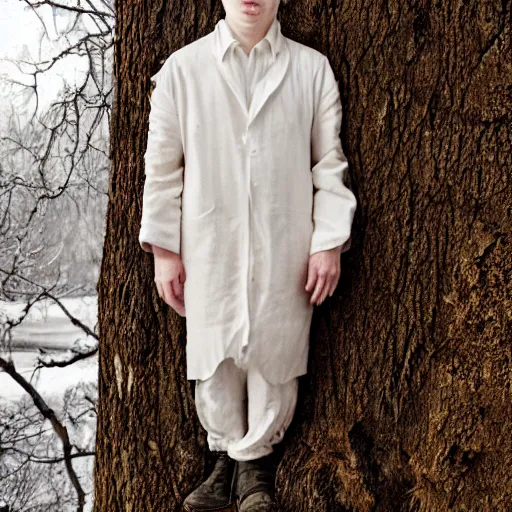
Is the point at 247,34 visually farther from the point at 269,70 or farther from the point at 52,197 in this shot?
the point at 52,197

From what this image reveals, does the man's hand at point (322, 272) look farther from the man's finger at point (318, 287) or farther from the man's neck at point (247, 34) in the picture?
the man's neck at point (247, 34)

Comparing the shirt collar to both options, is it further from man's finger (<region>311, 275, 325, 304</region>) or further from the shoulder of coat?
man's finger (<region>311, 275, 325, 304</region>)

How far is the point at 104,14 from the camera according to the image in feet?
11.6

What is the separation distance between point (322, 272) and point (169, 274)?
36cm

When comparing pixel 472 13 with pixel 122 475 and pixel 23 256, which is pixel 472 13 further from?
pixel 23 256

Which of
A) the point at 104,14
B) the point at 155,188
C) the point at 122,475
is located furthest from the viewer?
the point at 104,14

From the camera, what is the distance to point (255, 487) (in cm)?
214

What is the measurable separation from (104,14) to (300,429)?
80.5 inches

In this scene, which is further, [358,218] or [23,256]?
[23,256]

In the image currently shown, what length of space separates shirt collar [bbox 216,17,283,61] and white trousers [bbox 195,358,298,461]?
2.42 ft

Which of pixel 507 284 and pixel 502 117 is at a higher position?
pixel 502 117

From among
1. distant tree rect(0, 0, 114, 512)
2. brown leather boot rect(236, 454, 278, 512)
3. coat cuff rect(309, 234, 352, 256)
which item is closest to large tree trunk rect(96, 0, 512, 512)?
brown leather boot rect(236, 454, 278, 512)

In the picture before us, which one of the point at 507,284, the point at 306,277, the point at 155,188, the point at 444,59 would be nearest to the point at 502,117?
the point at 444,59

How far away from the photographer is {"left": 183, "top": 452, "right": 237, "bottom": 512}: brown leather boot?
2.18 metres
